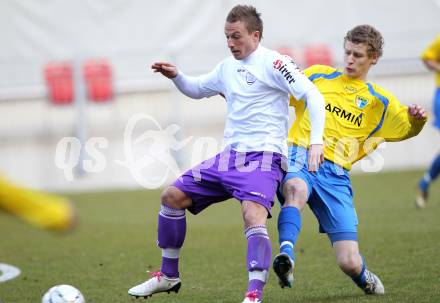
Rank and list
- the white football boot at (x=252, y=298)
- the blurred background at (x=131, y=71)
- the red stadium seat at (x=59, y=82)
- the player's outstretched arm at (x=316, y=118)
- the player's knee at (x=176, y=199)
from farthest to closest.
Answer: the blurred background at (x=131, y=71) < the red stadium seat at (x=59, y=82) < the player's knee at (x=176, y=199) < the player's outstretched arm at (x=316, y=118) < the white football boot at (x=252, y=298)

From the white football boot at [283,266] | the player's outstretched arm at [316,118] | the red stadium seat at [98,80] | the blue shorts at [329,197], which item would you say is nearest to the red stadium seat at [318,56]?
the red stadium seat at [98,80]

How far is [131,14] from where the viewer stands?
17219 millimetres

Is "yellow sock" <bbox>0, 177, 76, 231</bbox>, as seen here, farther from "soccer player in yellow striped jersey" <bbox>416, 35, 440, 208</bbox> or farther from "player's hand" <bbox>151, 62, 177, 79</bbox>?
"soccer player in yellow striped jersey" <bbox>416, 35, 440, 208</bbox>

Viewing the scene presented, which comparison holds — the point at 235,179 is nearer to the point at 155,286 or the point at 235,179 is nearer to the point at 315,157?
the point at 315,157

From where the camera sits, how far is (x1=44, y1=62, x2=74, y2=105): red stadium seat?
1650 cm

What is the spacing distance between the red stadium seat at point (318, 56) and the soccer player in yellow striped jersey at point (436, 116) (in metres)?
4.40

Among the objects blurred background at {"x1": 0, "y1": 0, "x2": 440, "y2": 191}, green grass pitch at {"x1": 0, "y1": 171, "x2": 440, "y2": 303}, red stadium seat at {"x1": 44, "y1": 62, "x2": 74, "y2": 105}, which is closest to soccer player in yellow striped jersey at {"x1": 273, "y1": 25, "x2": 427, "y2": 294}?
green grass pitch at {"x1": 0, "y1": 171, "x2": 440, "y2": 303}

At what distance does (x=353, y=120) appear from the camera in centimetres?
682

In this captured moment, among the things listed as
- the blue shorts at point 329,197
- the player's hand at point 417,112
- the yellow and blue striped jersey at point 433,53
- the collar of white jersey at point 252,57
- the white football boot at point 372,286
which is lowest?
the white football boot at point 372,286

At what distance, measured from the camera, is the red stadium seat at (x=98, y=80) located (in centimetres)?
1661

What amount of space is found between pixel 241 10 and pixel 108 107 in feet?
35.5

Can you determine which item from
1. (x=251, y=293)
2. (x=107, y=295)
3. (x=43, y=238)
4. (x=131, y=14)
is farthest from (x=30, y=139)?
(x=251, y=293)

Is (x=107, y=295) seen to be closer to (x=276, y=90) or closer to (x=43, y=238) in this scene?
(x=276, y=90)

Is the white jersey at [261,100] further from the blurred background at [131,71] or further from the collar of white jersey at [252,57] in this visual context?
the blurred background at [131,71]
